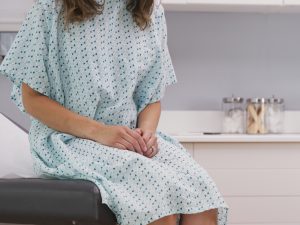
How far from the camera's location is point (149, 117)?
1783 millimetres

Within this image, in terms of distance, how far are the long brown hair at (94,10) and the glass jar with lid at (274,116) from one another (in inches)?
68.7

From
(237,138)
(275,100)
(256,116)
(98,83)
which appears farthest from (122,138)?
(275,100)

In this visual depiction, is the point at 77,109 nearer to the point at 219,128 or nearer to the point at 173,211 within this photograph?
the point at 173,211

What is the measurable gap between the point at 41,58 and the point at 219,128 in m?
1.93

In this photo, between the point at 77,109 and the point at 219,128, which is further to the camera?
the point at 219,128

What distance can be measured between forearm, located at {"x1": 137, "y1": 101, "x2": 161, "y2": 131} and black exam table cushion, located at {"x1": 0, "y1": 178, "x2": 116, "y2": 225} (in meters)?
0.33

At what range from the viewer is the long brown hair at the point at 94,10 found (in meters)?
1.67

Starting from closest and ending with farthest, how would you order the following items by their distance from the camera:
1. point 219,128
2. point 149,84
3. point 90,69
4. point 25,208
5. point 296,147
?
1. point 25,208
2. point 90,69
3. point 149,84
4. point 296,147
5. point 219,128

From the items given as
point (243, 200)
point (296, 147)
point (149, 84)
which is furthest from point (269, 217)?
point (149, 84)

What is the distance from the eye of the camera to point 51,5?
1.70 metres

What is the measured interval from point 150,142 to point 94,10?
0.38 meters

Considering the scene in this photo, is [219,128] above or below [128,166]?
above

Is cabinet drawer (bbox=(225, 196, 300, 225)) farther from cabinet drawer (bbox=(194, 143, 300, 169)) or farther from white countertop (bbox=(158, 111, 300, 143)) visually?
white countertop (bbox=(158, 111, 300, 143))

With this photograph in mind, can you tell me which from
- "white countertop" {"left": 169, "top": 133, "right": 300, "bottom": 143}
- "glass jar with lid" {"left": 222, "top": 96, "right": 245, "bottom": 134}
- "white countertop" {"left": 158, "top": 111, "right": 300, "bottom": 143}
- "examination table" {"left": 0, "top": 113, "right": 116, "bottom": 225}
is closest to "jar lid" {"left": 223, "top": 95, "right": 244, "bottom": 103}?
"glass jar with lid" {"left": 222, "top": 96, "right": 245, "bottom": 134}
